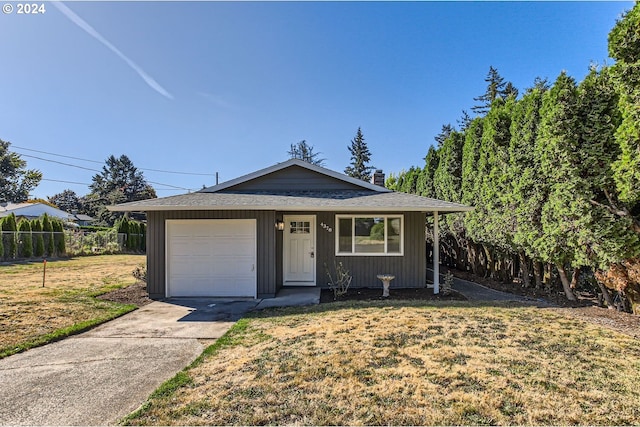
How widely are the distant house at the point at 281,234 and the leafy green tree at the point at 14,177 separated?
1744 inches

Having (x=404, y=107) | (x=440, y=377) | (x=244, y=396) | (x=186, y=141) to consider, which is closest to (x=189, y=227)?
(x=244, y=396)

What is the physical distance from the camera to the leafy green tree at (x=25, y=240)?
1819cm

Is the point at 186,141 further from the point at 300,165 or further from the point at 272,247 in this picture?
the point at 272,247

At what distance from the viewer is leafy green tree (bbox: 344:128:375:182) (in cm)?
4203

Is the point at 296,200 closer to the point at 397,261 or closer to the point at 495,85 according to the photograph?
the point at 397,261

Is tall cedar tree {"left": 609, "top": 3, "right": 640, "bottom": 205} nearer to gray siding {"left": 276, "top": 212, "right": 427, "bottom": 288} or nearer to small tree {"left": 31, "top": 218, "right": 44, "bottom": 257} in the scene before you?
gray siding {"left": 276, "top": 212, "right": 427, "bottom": 288}

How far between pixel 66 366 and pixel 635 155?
855 centimetres

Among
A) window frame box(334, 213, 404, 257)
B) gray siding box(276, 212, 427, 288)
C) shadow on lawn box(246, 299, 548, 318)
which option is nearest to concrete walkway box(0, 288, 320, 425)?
shadow on lawn box(246, 299, 548, 318)

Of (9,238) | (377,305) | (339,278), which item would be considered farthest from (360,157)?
(377,305)

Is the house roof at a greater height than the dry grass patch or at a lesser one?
greater

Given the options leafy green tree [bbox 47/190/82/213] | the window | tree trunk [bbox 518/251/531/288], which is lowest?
tree trunk [bbox 518/251/531/288]

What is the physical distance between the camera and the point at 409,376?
11.8 ft

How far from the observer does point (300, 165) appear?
10.8 metres

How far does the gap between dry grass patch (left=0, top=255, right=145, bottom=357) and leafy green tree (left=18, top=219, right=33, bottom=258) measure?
22.3 feet
